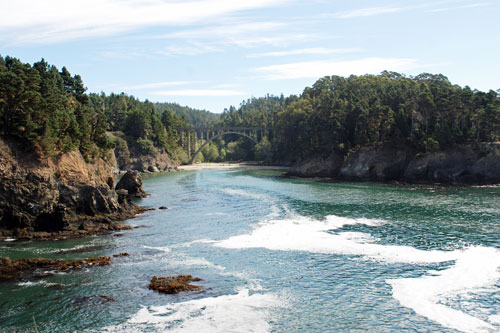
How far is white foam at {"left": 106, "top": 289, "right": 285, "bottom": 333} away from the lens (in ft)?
69.6

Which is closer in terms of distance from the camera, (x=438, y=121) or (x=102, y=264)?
(x=102, y=264)

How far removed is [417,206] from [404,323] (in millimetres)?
34512

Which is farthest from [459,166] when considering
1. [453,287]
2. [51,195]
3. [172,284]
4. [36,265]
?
[36,265]

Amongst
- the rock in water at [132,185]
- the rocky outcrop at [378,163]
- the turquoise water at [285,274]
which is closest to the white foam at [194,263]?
the turquoise water at [285,274]

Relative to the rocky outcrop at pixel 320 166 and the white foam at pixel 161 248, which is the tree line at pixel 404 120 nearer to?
the rocky outcrop at pixel 320 166

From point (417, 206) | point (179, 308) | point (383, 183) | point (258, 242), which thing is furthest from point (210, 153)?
point (179, 308)

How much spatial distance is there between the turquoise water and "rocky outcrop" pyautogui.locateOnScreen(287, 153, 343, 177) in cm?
4310

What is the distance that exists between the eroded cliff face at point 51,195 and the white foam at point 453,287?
28.7 metres

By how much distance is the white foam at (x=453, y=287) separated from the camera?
21.7 meters

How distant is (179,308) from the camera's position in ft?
77.0

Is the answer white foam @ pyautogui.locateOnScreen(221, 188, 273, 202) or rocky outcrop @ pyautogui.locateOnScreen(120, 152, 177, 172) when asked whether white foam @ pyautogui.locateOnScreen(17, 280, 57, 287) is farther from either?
rocky outcrop @ pyautogui.locateOnScreen(120, 152, 177, 172)

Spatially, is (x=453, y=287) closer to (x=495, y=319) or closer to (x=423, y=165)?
(x=495, y=319)

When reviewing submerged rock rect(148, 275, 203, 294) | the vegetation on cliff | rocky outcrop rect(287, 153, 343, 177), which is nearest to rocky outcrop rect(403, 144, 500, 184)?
rocky outcrop rect(287, 153, 343, 177)

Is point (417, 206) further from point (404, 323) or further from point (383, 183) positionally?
point (404, 323)
